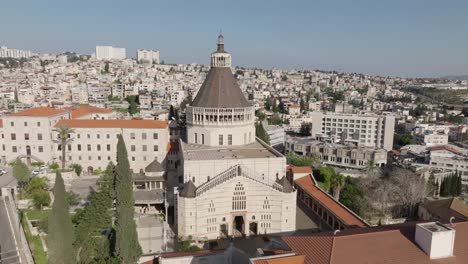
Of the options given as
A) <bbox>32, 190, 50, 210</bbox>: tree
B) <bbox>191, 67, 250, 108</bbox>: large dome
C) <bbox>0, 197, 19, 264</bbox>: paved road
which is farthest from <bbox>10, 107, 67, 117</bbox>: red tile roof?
<bbox>191, 67, 250, 108</bbox>: large dome

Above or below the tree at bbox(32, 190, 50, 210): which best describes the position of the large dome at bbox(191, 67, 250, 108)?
above

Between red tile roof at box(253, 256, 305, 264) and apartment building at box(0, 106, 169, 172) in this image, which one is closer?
red tile roof at box(253, 256, 305, 264)

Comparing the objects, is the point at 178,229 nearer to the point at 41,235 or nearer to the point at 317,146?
the point at 41,235

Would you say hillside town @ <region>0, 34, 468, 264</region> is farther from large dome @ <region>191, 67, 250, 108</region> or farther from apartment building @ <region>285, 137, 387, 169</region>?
apartment building @ <region>285, 137, 387, 169</region>

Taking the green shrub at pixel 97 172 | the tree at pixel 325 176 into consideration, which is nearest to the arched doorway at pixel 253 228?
the tree at pixel 325 176

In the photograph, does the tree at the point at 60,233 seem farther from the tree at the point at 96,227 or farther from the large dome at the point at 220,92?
the large dome at the point at 220,92

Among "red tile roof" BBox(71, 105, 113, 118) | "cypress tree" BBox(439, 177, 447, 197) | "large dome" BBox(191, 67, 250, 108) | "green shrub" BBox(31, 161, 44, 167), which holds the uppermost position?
"large dome" BBox(191, 67, 250, 108)
